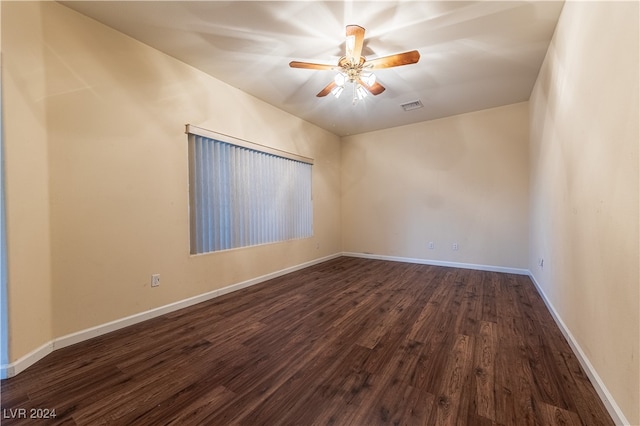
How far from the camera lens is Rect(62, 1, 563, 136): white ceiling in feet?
6.73

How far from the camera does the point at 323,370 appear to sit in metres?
1.75

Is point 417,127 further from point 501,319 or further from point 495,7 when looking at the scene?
point 501,319

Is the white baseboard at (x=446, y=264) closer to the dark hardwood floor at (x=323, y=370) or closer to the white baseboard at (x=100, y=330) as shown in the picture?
the dark hardwood floor at (x=323, y=370)

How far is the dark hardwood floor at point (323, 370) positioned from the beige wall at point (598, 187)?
0.31 metres

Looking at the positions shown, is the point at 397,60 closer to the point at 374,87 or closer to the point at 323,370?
the point at 374,87

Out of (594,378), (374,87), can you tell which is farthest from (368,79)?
(594,378)

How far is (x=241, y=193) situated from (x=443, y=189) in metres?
3.62

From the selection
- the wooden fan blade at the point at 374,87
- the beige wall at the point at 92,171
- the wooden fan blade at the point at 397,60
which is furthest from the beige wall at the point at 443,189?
the beige wall at the point at 92,171

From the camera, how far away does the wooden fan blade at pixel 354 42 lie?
2074 millimetres

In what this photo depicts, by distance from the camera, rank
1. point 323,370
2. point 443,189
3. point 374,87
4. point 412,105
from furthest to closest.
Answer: point 443,189 → point 412,105 → point 374,87 → point 323,370

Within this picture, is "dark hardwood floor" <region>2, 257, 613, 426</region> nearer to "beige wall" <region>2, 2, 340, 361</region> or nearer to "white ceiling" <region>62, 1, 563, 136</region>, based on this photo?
"beige wall" <region>2, 2, 340, 361</region>

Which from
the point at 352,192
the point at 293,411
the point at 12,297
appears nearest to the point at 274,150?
the point at 352,192

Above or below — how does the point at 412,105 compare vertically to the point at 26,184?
above

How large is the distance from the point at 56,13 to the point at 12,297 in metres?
2.19
